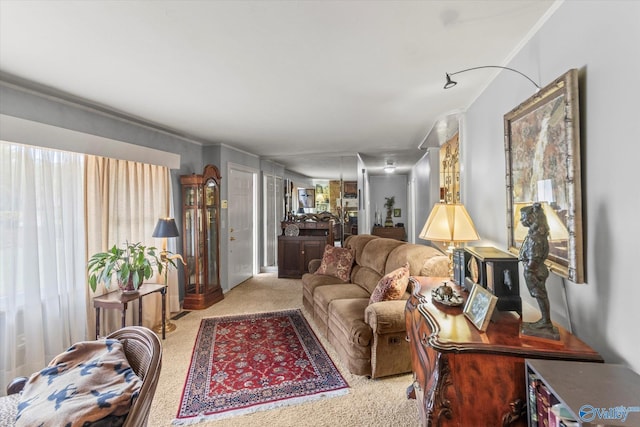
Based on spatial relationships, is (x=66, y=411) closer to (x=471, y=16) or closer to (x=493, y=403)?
(x=493, y=403)

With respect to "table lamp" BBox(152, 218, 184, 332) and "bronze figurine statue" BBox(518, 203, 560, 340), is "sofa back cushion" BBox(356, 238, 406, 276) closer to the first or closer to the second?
"bronze figurine statue" BBox(518, 203, 560, 340)

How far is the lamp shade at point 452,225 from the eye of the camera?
210 centimetres

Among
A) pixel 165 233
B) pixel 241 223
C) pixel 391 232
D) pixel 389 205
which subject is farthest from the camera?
pixel 389 205

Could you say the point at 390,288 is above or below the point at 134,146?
below

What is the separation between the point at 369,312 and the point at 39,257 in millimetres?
2779

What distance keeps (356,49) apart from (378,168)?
581 cm

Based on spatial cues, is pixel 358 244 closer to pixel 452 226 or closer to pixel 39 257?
pixel 452 226

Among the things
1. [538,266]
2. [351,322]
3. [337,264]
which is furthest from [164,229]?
[538,266]

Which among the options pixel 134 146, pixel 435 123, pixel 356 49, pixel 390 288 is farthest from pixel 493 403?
pixel 134 146

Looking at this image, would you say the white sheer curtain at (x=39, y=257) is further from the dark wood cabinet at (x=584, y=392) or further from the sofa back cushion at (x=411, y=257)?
the dark wood cabinet at (x=584, y=392)

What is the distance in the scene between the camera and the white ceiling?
147cm

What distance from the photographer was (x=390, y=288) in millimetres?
2566

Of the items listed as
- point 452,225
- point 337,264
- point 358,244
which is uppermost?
point 452,225

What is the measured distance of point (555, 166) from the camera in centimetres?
138
